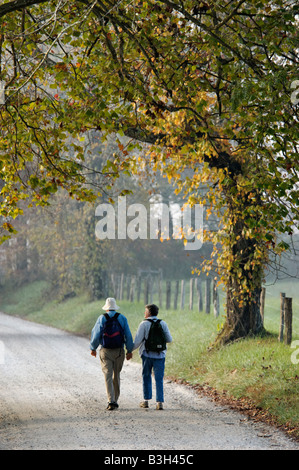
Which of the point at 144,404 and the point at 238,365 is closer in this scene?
the point at 144,404

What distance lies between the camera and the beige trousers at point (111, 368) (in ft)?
34.2

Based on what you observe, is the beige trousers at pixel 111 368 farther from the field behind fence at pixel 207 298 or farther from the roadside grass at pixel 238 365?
the field behind fence at pixel 207 298

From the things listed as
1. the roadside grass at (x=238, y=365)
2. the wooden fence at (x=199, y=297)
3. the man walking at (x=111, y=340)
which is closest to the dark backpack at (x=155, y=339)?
the man walking at (x=111, y=340)

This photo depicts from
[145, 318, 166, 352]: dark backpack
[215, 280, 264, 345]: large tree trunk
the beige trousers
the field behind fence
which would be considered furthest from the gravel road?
the field behind fence

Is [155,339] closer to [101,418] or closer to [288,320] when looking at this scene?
[101,418]

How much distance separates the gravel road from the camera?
26.2 ft

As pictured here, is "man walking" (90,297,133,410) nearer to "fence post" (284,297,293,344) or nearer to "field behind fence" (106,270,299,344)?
"field behind fence" (106,270,299,344)

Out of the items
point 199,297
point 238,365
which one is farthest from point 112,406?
point 199,297

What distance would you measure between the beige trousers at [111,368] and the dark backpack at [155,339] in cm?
57

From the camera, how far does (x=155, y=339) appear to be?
10.5m

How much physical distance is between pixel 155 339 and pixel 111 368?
3.06 feet

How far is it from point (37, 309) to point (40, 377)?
21.7 metres

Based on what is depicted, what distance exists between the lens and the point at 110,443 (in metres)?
7.91

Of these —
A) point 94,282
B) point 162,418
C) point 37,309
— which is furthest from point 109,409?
point 37,309
